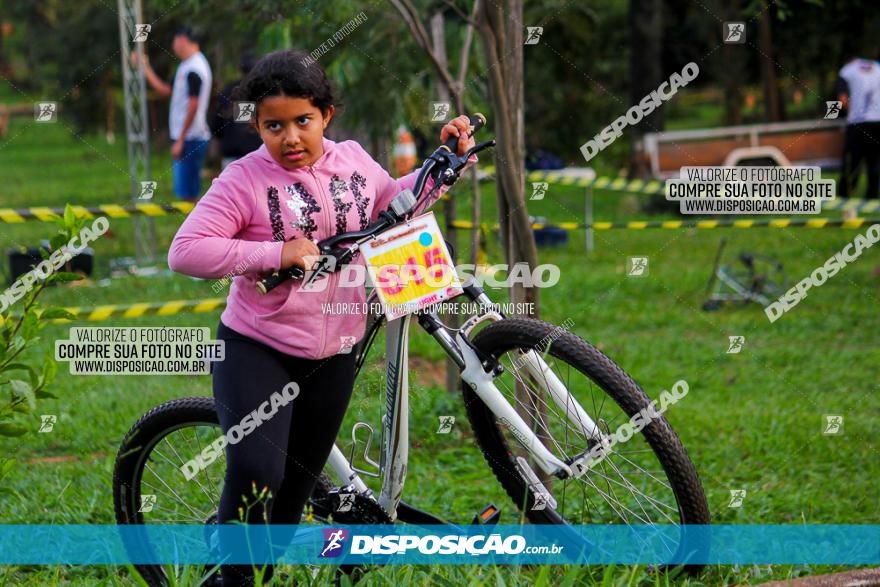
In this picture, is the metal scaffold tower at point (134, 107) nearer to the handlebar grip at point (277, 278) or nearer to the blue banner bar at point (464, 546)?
the blue banner bar at point (464, 546)

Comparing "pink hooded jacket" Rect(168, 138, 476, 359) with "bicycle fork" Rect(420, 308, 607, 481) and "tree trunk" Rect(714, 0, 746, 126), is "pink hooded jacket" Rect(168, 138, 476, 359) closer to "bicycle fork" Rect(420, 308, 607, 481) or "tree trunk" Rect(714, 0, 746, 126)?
"bicycle fork" Rect(420, 308, 607, 481)

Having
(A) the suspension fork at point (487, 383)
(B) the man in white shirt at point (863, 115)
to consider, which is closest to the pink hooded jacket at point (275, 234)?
(A) the suspension fork at point (487, 383)

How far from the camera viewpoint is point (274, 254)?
3.04 m

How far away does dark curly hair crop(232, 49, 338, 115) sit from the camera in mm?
3148

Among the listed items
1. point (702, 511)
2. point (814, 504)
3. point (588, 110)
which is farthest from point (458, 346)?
point (588, 110)

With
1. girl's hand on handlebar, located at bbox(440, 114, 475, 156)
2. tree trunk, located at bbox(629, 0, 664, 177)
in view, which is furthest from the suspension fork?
tree trunk, located at bbox(629, 0, 664, 177)

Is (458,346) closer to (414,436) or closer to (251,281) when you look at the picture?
(251,281)

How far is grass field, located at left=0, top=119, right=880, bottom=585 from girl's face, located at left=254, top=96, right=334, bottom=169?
764 mm

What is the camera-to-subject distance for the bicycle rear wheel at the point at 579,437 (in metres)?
3.26

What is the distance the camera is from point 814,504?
15.7 ft

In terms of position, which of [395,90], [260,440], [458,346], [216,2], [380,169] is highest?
[216,2]

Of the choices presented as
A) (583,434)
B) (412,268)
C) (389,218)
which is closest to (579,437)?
(583,434)

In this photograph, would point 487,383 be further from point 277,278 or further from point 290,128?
point 290,128

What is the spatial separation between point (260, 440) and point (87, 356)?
214 centimetres
